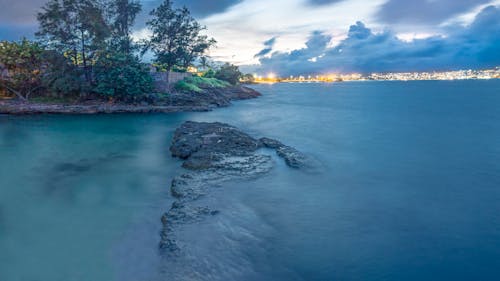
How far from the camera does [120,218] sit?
11.1 metres

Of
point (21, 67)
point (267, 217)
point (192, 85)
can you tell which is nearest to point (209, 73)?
point (192, 85)

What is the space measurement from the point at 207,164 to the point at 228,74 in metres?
75.8

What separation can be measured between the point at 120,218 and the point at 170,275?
4.22m

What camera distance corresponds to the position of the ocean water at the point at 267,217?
847 centimetres

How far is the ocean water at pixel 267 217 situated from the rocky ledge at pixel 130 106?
1737cm

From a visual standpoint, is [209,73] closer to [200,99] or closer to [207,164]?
[200,99]

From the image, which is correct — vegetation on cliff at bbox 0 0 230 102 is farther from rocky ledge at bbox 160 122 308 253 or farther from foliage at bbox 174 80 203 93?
rocky ledge at bbox 160 122 308 253

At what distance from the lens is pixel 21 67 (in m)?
43.6

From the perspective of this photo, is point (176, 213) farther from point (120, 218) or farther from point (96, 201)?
point (96, 201)

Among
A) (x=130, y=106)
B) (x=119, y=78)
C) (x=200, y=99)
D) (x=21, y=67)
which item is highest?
(x=21, y=67)

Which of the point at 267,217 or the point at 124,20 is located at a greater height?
the point at 124,20

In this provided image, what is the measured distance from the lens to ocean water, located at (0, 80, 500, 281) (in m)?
8.47

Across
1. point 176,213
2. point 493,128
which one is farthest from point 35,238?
point 493,128

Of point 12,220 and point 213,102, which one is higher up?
point 213,102
